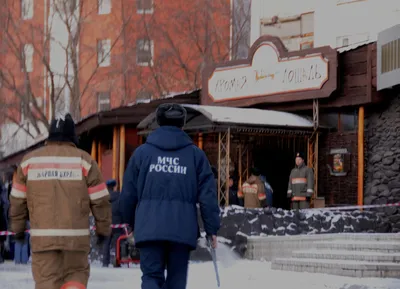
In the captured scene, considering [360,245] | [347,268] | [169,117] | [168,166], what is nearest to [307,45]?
[360,245]

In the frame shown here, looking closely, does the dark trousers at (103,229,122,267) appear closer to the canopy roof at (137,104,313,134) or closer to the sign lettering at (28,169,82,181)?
the canopy roof at (137,104,313,134)

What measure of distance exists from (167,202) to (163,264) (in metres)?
0.50

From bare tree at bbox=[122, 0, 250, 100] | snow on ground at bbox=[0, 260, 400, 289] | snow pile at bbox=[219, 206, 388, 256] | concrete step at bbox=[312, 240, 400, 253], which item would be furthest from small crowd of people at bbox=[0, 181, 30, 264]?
bare tree at bbox=[122, 0, 250, 100]

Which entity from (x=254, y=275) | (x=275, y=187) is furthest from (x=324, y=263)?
(x=275, y=187)

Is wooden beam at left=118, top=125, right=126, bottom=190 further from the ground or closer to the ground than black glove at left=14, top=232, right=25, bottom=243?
further from the ground

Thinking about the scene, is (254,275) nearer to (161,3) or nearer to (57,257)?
(57,257)

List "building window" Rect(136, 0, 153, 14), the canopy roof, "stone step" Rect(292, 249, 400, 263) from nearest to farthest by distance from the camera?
1. "stone step" Rect(292, 249, 400, 263)
2. the canopy roof
3. "building window" Rect(136, 0, 153, 14)

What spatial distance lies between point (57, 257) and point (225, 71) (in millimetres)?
18801

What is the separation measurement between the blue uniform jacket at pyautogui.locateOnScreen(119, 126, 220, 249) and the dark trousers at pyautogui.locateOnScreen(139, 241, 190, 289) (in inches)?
3.9

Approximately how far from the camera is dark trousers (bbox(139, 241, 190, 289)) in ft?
27.8

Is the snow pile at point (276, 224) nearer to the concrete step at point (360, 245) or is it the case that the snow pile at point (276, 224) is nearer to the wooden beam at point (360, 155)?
the wooden beam at point (360, 155)

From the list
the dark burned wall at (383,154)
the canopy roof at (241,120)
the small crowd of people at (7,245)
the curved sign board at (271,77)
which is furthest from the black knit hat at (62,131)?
Answer: the curved sign board at (271,77)

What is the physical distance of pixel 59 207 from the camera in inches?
339

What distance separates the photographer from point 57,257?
861 cm
